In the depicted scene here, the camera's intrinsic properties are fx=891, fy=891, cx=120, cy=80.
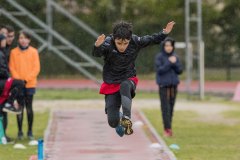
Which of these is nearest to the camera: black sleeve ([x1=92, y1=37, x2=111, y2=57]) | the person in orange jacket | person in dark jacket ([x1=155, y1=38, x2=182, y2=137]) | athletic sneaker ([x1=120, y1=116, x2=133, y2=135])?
black sleeve ([x1=92, y1=37, x2=111, y2=57])

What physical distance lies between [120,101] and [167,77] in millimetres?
4120

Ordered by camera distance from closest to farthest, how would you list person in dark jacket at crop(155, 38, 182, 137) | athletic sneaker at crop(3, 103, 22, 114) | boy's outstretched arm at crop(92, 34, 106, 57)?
boy's outstretched arm at crop(92, 34, 106, 57) → athletic sneaker at crop(3, 103, 22, 114) → person in dark jacket at crop(155, 38, 182, 137)

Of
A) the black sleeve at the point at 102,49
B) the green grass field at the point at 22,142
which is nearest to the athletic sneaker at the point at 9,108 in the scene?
the green grass field at the point at 22,142

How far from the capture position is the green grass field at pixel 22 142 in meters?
14.3

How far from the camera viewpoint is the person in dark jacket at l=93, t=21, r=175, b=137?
12.6 meters

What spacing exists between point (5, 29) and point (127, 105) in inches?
170

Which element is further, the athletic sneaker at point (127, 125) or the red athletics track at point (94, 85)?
the red athletics track at point (94, 85)

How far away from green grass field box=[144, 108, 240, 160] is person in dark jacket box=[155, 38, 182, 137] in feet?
1.58

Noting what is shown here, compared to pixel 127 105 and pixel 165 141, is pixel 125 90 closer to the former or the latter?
pixel 127 105

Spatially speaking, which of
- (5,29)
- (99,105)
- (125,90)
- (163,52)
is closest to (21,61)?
(5,29)

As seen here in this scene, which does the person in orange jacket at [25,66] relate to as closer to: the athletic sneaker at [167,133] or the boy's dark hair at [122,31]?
the athletic sneaker at [167,133]

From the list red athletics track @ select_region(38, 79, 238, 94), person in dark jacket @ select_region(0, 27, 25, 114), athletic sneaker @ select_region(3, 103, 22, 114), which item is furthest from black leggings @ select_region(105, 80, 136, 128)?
red athletics track @ select_region(38, 79, 238, 94)

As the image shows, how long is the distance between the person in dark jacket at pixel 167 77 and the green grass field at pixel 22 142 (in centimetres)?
249

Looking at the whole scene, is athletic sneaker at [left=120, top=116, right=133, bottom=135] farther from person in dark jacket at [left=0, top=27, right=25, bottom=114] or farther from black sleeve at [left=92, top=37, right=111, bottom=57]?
person in dark jacket at [left=0, top=27, right=25, bottom=114]
